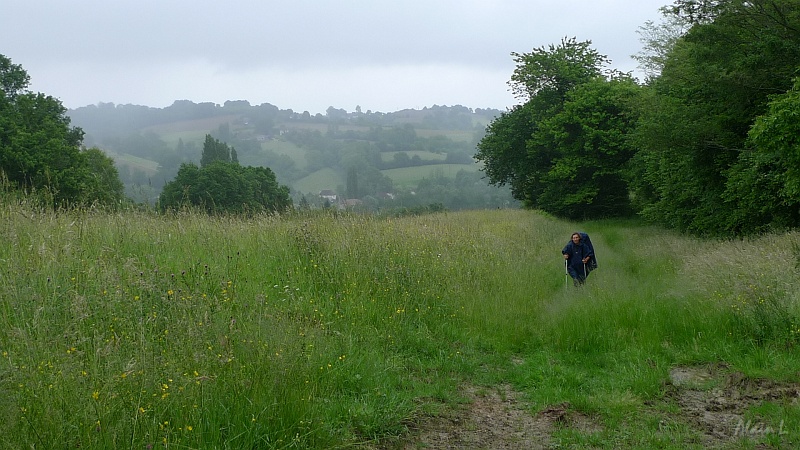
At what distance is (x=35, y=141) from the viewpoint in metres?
31.4

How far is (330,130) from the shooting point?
16425 cm

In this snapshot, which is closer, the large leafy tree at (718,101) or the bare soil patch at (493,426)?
the bare soil patch at (493,426)

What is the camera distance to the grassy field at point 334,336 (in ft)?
13.5

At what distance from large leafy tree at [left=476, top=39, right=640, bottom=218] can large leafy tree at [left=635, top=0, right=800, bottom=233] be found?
10667 millimetres

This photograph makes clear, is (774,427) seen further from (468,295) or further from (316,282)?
(316,282)

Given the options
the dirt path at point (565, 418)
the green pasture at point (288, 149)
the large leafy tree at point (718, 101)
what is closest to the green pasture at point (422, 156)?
the green pasture at point (288, 149)

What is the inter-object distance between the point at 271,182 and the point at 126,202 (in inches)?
1884

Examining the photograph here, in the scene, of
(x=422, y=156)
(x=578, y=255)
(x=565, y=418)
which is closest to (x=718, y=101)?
(x=578, y=255)

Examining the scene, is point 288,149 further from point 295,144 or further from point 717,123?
point 717,123

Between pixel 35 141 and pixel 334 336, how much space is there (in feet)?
104

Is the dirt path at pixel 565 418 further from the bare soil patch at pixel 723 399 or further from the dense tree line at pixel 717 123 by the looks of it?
the dense tree line at pixel 717 123

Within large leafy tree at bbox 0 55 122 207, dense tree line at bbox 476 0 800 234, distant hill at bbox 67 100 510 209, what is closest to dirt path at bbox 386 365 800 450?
dense tree line at bbox 476 0 800 234

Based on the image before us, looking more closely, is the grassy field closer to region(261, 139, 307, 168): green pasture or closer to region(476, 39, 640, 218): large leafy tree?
region(476, 39, 640, 218): large leafy tree

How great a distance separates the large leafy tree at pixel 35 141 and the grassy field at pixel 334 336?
20512 millimetres
